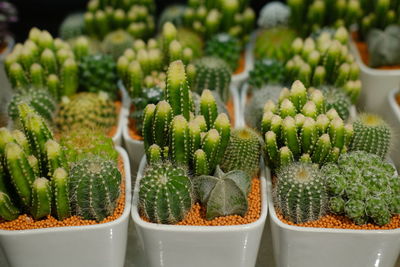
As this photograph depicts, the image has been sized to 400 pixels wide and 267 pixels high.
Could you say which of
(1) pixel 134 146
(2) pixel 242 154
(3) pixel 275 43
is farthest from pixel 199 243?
(3) pixel 275 43

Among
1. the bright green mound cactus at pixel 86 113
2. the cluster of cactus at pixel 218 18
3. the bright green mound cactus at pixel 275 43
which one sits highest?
the cluster of cactus at pixel 218 18

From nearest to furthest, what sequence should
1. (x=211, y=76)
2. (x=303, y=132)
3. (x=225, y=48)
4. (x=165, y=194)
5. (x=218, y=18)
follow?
(x=165, y=194), (x=303, y=132), (x=211, y=76), (x=225, y=48), (x=218, y=18)

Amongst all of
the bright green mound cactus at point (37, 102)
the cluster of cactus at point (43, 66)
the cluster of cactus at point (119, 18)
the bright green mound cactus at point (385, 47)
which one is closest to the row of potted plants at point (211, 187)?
the bright green mound cactus at point (37, 102)

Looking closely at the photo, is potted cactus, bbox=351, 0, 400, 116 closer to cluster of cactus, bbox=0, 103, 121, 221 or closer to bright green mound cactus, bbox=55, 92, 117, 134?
bright green mound cactus, bbox=55, 92, 117, 134

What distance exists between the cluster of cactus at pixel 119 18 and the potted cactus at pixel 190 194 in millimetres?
980

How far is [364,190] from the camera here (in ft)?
4.91

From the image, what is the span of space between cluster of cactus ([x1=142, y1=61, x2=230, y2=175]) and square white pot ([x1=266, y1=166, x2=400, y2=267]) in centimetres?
24

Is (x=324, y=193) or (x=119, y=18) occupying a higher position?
(x=119, y=18)

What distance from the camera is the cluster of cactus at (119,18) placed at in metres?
2.45

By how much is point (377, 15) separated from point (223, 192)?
4.08ft

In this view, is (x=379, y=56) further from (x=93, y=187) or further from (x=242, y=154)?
(x=93, y=187)

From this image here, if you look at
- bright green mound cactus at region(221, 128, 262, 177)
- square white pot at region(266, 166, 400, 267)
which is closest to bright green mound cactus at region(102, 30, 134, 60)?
bright green mound cactus at region(221, 128, 262, 177)

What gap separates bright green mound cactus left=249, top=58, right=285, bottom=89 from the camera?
2109mm

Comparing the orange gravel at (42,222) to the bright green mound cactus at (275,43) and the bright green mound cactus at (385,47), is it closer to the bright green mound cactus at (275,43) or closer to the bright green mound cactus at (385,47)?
the bright green mound cactus at (275,43)
